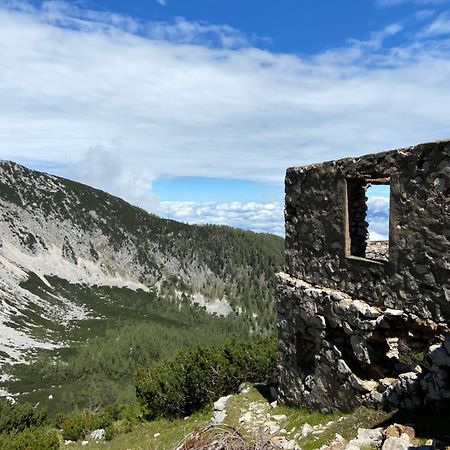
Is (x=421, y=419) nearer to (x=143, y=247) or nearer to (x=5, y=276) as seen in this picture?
(x=5, y=276)

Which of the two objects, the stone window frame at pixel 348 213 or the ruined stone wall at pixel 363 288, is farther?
the stone window frame at pixel 348 213

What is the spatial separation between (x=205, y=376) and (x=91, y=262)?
15063cm

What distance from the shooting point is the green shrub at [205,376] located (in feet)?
78.4

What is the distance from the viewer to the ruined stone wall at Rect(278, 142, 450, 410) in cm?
854

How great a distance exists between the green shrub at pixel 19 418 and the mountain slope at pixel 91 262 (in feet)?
249

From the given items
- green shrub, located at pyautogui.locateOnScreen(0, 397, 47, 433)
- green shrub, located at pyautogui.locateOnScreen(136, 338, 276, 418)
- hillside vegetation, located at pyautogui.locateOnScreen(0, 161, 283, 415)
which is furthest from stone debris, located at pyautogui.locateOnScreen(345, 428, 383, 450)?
hillside vegetation, located at pyautogui.locateOnScreen(0, 161, 283, 415)

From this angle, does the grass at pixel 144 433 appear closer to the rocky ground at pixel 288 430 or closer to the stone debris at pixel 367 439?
the rocky ground at pixel 288 430

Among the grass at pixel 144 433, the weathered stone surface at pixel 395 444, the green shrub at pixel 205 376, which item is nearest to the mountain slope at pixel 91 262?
the green shrub at pixel 205 376

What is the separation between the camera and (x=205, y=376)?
24.0 metres

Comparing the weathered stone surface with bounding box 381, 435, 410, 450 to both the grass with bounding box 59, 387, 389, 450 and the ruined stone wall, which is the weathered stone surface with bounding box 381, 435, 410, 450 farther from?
the grass with bounding box 59, 387, 389, 450

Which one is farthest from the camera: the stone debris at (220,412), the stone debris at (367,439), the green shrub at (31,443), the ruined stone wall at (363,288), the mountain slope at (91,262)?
the mountain slope at (91,262)

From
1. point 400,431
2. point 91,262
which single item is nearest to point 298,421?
point 400,431

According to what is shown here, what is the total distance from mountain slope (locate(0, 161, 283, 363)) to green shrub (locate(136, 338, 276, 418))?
304 ft

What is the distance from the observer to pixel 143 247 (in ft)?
616
